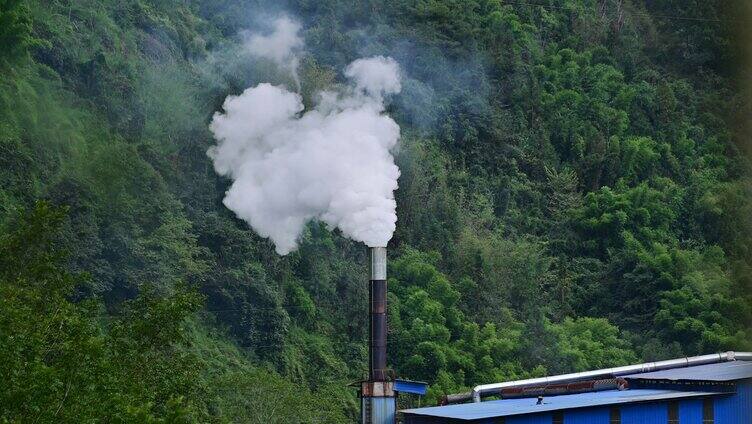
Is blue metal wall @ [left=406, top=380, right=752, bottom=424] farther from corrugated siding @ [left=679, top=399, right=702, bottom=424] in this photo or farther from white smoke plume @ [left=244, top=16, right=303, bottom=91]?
white smoke plume @ [left=244, top=16, right=303, bottom=91]

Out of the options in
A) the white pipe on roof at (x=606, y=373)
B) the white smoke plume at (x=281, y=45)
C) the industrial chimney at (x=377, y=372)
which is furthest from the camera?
the white smoke plume at (x=281, y=45)

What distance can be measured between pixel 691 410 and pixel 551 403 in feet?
8.52

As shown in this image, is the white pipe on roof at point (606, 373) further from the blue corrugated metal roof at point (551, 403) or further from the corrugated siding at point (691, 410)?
the corrugated siding at point (691, 410)

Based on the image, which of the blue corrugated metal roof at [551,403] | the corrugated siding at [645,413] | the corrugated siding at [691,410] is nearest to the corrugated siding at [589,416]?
the blue corrugated metal roof at [551,403]

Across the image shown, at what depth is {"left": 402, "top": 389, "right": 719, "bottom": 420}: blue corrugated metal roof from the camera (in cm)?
2600

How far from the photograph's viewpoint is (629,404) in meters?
26.1

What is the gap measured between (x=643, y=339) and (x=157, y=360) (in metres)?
24.4

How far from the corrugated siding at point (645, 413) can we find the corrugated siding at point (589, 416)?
1.01 feet

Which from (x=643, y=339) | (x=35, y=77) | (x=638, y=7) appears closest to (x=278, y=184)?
(x=35, y=77)

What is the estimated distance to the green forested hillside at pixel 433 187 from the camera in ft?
125

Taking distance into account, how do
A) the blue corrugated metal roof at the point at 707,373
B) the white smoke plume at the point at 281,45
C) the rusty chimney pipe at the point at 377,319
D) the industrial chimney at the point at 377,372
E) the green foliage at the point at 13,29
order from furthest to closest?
the white smoke plume at the point at 281,45, the green foliage at the point at 13,29, the rusty chimney pipe at the point at 377,319, the industrial chimney at the point at 377,372, the blue corrugated metal roof at the point at 707,373

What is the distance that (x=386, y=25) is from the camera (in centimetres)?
4966

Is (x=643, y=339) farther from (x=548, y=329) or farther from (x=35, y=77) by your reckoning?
(x=35, y=77)

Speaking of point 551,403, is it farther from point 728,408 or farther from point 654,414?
point 728,408
